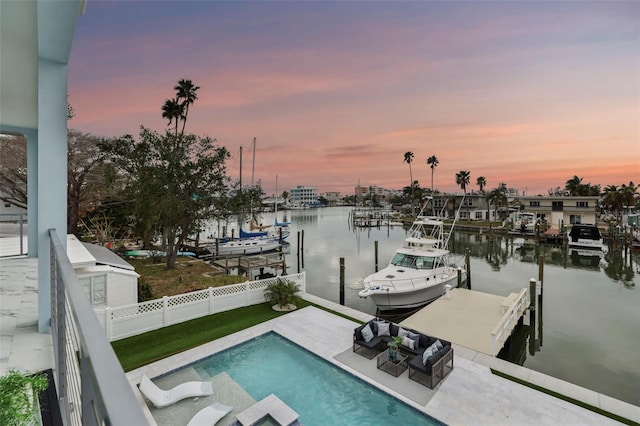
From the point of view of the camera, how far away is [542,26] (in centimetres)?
1566

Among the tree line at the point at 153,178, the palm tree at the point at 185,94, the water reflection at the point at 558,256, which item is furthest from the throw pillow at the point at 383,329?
the palm tree at the point at 185,94

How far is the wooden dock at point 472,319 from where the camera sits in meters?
11.9

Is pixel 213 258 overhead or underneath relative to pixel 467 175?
underneath

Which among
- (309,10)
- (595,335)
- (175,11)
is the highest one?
(309,10)

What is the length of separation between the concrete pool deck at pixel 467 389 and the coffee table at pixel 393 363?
0.49 feet

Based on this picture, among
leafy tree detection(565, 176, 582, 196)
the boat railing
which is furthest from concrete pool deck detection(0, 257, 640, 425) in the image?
leafy tree detection(565, 176, 582, 196)

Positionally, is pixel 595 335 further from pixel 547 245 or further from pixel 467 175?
pixel 467 175

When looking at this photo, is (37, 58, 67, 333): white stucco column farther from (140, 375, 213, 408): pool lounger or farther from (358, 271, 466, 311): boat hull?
(358, 271, 466, 311): boat hull

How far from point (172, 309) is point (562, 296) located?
24.7 m

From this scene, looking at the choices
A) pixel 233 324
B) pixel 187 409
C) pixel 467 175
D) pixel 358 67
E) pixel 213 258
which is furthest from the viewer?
pixel 467 175

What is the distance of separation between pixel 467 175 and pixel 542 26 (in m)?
59.2

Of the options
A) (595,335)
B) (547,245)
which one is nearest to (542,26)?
(595,335)

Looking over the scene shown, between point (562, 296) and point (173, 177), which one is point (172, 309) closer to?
point (173, 177)

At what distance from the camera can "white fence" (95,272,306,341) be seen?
1130cm
